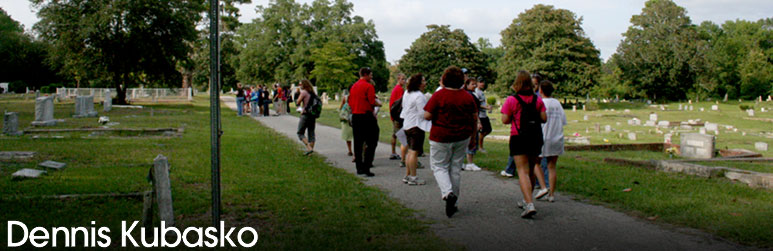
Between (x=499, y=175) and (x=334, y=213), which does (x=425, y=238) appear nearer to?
(x=334, y=213)

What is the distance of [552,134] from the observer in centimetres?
734

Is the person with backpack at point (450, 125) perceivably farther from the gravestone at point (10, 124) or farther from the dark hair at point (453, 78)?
the gravestone at point (10, 124)

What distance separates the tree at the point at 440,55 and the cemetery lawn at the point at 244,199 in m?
59.3

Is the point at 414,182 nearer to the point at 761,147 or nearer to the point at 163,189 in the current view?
the point at 163,189

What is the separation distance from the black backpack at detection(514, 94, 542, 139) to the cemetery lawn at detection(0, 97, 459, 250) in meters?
1.61

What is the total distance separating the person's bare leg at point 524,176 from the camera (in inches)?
257

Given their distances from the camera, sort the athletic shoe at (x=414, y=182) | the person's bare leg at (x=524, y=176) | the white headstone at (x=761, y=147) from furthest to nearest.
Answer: the white headstone at (x=761, y=147) < the athletic shoe at (x=414, y=182) < the person's bare leg at (x=524, y=176)

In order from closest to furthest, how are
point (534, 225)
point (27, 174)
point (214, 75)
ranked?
point (214, 75), point (534, 225), point (27, 174)

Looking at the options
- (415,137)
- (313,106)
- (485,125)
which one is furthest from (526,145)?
(313,106)

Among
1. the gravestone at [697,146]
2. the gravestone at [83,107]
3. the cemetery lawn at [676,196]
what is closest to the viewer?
the cemetery lawn at [676,196]

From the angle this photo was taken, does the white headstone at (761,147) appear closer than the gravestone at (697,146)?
No

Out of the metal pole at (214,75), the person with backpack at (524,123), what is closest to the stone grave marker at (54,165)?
the metal pole at (214,75)

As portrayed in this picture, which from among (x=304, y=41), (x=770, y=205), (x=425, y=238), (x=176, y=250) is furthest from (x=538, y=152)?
(x=304, y=41)

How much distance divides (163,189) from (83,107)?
23.3 m
